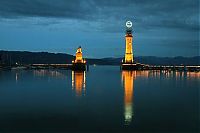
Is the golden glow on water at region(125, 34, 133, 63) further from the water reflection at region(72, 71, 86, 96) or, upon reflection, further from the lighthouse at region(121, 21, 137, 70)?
the water reflection at region(72, 71, 86, 96)

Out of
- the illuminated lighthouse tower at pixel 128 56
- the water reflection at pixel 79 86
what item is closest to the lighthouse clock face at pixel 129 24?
the illuminated lighthouse tower at pixel 128 56

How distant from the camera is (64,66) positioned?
132 m

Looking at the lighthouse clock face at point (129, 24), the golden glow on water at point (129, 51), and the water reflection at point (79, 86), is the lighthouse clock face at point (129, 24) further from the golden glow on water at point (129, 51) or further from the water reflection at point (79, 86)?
the water reflection at point (79, 86)

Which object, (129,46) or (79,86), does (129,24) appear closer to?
(129,46)

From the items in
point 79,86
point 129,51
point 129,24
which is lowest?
point 79,86

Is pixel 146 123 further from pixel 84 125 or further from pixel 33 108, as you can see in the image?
pixel 33 108

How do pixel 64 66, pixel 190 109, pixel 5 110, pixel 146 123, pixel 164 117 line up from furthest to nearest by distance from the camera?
pixel 64 66 → pixel 190 109 → pixel 5 110 → pixel 164 117 → pixel 146 123

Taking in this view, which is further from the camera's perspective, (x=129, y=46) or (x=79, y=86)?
(x=129, y=46)

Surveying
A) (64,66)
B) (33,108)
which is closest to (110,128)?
(33,108)

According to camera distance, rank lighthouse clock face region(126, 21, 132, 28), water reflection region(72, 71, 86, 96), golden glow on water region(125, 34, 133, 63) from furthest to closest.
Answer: lighthouse clock face region(126, 21, 132, 28) < golden glow on water region(125, 34, 133, 63) < water reflection region(72, 71, 86, 96)

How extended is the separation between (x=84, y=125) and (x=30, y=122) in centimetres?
277

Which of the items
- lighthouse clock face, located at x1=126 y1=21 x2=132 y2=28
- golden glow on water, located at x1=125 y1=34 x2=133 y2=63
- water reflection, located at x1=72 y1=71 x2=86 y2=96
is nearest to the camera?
water reflection, located at x1=72 y1=71 x2=86 y2=96

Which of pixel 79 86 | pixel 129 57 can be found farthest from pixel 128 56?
pixel 79 86

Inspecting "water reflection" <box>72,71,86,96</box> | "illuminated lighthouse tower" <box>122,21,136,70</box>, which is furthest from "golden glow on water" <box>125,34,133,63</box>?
"water reflection" <box>72,71,86,96</box>
